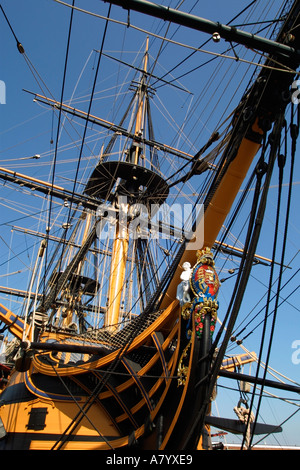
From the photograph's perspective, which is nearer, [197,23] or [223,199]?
[197,23]

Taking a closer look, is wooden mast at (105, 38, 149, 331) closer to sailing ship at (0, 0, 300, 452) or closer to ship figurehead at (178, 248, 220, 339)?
sailing ship at (0, 0, 300, 452)

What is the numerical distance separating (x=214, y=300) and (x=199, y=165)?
7.21ft

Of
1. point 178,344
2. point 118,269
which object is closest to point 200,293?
point 178,344

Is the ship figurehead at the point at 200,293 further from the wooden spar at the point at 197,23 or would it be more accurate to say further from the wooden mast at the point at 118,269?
the wooden mast at the point at 118,269

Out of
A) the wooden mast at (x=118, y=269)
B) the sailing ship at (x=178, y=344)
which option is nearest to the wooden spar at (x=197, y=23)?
the sailing ship at (x=178, y=344)

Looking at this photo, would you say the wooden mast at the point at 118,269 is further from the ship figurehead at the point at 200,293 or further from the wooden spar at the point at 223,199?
the ship figurehead at the point at 200,293

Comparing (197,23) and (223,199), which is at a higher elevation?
(197,23)

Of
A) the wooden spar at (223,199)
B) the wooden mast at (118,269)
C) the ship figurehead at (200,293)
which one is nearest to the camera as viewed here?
the ship figurehead at (200,293)

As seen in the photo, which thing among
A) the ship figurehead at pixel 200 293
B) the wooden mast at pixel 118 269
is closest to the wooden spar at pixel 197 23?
the ship figurehead at pixel 200 293

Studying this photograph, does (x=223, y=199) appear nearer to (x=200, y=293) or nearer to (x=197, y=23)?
(x=200, y=293)

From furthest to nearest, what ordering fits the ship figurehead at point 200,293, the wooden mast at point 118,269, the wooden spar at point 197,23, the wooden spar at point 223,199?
the wooden mast at point 118,269 < the wooden spar at point 223,199 < the ship figurehead at point 200,293 < the wooden spar at point 197,23

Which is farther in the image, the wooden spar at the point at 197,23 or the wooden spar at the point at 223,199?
the wooden spar at the point at 223,199

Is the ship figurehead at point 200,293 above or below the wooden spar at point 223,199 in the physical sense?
below
